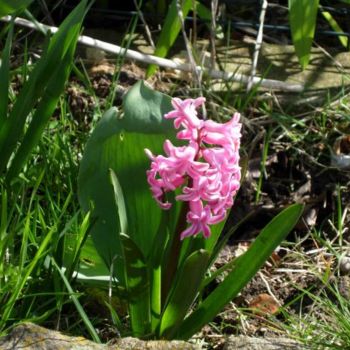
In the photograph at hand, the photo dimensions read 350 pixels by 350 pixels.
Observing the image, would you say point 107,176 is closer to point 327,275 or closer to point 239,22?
point 327,275

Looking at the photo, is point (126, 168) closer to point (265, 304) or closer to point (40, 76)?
point (40, 76)

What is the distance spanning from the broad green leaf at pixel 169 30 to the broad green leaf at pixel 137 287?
1176 millimetres

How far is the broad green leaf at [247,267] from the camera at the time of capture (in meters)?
1.82

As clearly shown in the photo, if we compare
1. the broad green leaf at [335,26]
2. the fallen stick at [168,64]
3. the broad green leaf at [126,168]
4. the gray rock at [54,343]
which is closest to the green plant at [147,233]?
the broad green leaf at [126,168]

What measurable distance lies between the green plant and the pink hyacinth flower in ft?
0.28

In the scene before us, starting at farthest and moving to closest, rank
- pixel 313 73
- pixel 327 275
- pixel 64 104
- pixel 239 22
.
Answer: pixel 239 22
pixel 313 73
pixel 64 104
pixel 327 275

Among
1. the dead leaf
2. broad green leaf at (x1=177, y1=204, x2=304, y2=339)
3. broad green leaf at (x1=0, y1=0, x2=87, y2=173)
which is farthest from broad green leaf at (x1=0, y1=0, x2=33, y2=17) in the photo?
the dead leaf

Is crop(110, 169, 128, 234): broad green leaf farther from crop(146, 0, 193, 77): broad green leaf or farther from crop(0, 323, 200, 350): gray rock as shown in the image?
crop(146, 0, 193, 77): broad green leaf

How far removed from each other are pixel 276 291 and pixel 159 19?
1.42 m

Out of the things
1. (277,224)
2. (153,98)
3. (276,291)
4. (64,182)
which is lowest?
(276,291)

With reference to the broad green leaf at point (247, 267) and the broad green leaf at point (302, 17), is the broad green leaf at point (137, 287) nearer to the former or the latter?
the broad green leaf at point (247, 267)

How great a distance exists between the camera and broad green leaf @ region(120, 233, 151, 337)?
173 centimetres

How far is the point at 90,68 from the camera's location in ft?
9.98

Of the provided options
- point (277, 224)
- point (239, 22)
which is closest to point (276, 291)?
point (277, 224)
